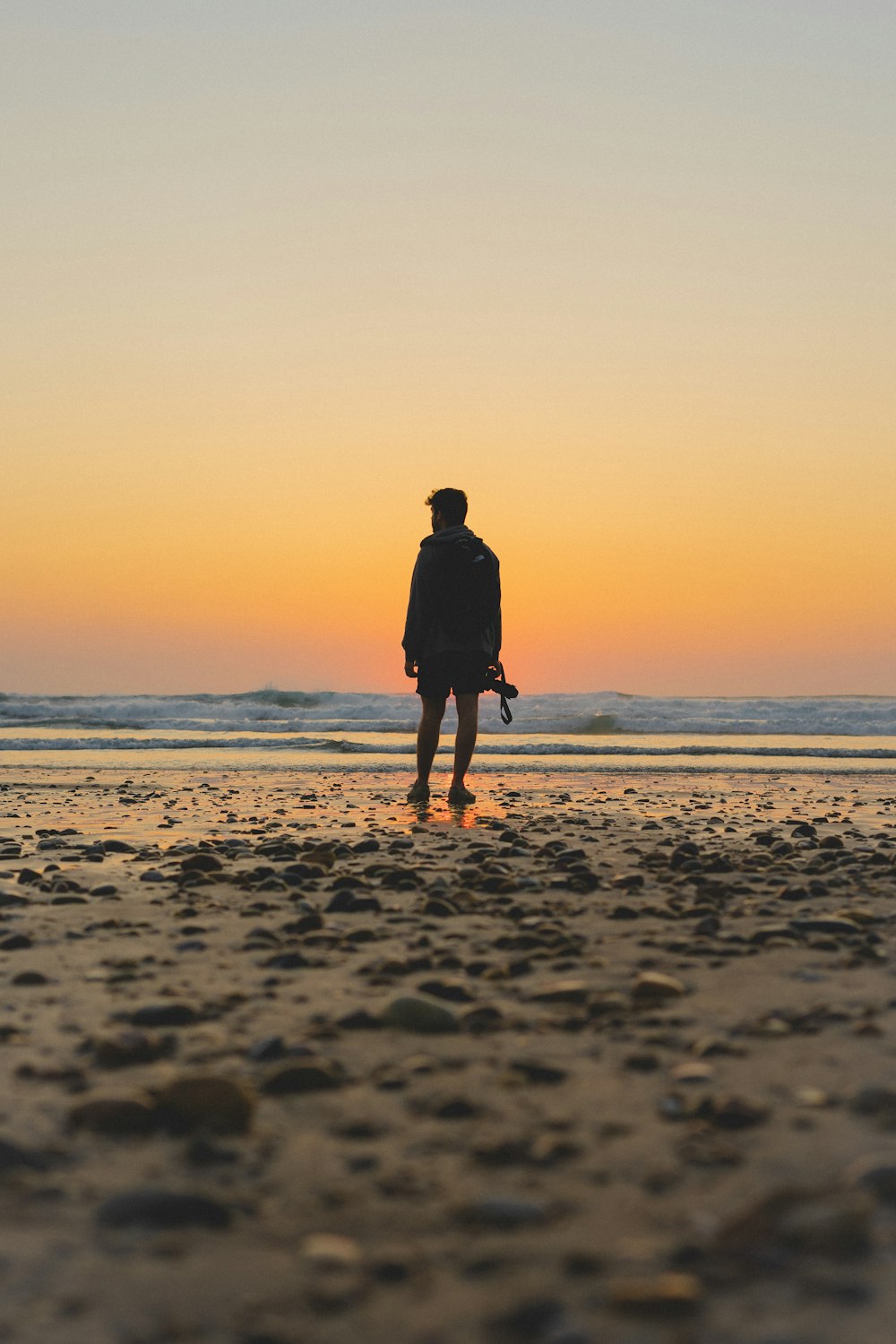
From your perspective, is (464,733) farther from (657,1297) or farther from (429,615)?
(657,1297)

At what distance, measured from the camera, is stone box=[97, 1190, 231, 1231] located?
69.1 inches

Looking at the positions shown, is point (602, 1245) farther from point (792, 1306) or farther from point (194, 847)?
point (194, 847)

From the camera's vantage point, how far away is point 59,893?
487cm

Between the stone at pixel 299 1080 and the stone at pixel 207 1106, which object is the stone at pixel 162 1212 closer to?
the stone at pixel 207 1106

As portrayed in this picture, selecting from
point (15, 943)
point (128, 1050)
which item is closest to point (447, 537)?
point (15, 943)

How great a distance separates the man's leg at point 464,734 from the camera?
30.0 ft

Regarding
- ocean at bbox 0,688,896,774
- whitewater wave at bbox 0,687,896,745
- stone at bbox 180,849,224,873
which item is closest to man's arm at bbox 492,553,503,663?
stone at bbox 180,849,224,873

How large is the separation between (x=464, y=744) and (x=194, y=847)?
3.29 meters

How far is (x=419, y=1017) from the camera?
110 inches

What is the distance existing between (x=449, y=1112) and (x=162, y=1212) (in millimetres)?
620

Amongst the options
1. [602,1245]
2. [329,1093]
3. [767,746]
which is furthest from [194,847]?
[767,746]

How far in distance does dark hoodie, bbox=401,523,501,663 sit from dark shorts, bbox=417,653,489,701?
0.17 feet

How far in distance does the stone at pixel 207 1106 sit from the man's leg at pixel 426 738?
21.7ft

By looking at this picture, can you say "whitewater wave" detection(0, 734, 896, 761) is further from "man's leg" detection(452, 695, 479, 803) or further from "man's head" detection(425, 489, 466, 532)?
"man's head" detection(425, 489, 466, 532)
